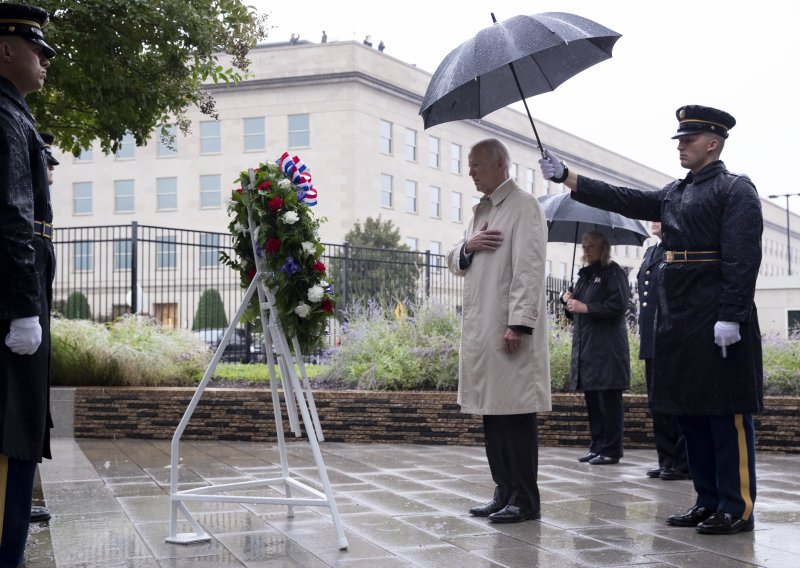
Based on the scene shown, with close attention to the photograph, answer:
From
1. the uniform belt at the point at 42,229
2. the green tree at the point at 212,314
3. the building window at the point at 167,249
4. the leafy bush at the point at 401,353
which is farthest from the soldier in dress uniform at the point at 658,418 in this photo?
the green tree at the point at 212,314

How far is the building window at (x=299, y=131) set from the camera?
173 feet

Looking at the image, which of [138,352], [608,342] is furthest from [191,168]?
[608,342]

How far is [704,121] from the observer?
5.87 meters

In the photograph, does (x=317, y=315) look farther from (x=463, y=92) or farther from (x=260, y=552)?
(x=463, y=92)

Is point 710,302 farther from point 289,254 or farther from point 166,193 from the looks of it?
point 166,193

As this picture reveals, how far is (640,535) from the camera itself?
565cm

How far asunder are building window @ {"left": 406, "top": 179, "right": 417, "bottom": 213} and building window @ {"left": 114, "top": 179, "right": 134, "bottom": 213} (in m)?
15.6

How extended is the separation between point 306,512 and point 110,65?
15.2ft

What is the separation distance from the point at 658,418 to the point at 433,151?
48649 millimetres

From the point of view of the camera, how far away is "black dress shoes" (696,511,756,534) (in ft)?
18.4

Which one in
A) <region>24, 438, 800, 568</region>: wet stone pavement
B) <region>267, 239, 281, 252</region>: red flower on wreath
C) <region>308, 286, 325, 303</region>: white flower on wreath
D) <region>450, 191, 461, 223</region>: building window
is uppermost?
<region>450, 191, 461, 223</region>: building window

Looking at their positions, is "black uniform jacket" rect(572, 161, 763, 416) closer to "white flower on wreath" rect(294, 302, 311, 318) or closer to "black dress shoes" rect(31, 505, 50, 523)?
"white flower on wreath" rect(294, 302, 311, 318)

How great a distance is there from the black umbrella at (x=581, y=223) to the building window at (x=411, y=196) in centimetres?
4475

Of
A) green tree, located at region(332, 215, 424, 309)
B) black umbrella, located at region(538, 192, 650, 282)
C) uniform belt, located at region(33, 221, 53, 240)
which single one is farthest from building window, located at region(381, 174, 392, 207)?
uniform belt, located at region(33, 221, 53, 240)
